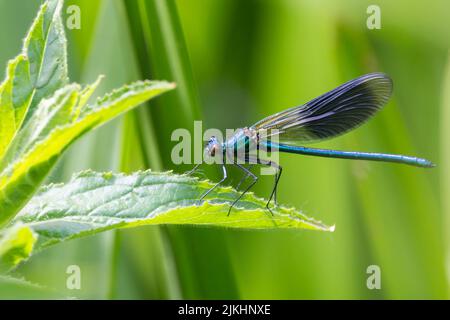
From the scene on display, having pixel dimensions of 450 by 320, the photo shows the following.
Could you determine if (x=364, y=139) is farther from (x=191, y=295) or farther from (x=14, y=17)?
(x=14, y=17)

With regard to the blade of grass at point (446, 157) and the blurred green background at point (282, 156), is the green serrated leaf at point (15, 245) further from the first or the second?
the blade of grass at point (446, 157)

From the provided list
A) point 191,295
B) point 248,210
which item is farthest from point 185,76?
point 248,210

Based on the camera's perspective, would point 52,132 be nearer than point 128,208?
Yes

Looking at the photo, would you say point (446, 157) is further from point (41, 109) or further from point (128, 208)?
point (41, 109)

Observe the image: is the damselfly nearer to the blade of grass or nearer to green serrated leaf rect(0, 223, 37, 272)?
the blade of grass

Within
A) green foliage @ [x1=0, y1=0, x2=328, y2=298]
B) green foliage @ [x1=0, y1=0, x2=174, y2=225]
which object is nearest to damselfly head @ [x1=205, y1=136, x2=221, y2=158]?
green foliage @ [x1=0, y1=0, x2=328, y2=298]

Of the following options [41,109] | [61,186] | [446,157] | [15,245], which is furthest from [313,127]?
[15,245]

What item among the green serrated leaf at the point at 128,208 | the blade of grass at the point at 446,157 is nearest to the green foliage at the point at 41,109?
the green serrated leaf at the point at 128,208

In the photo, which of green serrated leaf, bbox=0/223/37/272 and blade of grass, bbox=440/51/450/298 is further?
blade of grass, bbox=440/51/450/298
